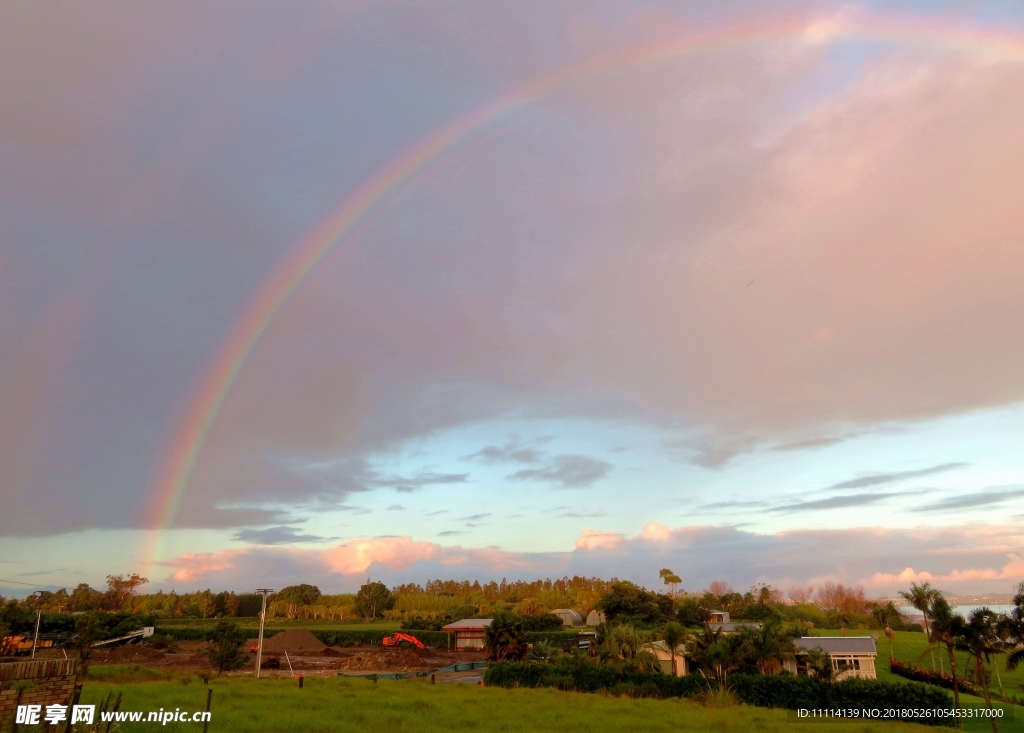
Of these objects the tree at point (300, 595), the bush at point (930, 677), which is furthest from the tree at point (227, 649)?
the tree at point (300, 595)

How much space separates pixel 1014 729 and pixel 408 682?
114 ft

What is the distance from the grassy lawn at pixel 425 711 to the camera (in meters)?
23.8

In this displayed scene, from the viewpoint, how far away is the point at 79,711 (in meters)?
16.4

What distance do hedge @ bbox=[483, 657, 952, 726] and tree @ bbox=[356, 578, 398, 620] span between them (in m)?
111

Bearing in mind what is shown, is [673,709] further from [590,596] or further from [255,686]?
[590,596]

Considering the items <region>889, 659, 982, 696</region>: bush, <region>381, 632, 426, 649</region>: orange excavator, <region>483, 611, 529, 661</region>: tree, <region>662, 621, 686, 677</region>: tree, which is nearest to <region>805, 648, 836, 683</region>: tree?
<region>662, 621, 686, 677</region>: tree

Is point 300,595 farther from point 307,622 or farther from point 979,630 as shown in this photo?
point 979,630

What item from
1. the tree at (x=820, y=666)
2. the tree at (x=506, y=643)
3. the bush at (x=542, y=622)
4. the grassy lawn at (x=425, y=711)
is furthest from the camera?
the bush at (x=542, y=622)

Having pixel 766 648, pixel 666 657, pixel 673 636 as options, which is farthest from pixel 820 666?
pixel 666 657

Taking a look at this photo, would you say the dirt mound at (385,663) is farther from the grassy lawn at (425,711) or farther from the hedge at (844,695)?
the hedge at (844,695)

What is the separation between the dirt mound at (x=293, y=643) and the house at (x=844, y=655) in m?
51.4

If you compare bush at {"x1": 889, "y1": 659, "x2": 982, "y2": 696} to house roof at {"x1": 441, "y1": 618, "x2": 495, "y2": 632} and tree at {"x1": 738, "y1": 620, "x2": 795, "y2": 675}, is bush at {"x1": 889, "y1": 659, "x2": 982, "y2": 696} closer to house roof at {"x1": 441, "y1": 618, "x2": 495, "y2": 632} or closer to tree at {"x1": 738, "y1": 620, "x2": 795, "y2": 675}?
tree at {"x1": 738, "y1": 620, "x2": 795, "y2": 675}

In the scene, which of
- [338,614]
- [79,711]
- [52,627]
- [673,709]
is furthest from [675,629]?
[338,614]

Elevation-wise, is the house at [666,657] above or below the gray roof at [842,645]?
below
